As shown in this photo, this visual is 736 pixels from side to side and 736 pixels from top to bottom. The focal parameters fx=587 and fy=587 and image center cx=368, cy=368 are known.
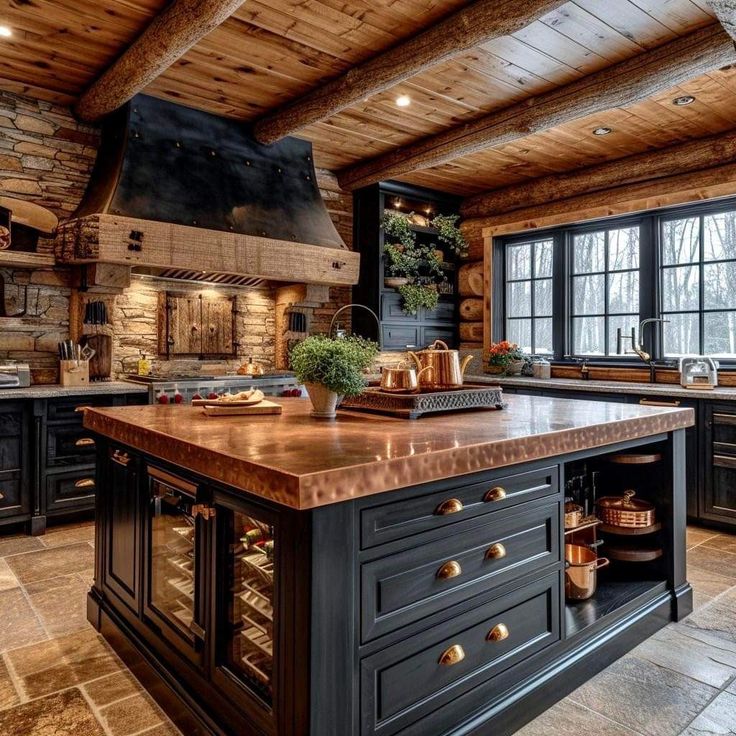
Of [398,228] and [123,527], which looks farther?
[398,228]

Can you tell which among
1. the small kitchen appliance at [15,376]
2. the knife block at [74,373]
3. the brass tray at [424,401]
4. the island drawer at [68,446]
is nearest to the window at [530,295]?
the brass tray at [424,401]

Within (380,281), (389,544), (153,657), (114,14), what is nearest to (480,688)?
(389,544)

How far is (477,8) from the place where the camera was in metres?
2.95

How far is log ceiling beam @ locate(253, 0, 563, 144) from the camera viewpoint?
9.32ft

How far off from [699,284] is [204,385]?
13.5ft

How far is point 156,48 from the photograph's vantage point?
321cm

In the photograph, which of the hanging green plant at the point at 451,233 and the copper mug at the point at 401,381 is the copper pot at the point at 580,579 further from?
the hanging green plant at the point at 451,233

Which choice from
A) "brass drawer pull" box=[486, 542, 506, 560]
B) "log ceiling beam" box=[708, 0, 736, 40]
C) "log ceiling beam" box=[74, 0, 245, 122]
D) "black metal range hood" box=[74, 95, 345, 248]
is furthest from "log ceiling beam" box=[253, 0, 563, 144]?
"brass drawer pull" box=[486, 542, 506, 560]

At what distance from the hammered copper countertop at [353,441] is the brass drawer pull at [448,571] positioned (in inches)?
11.0

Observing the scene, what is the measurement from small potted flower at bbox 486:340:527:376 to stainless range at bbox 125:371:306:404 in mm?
2040

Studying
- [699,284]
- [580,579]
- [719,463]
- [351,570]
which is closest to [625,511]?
[580,579]

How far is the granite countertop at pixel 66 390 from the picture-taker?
3703 millimetres

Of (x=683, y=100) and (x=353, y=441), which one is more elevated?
(x=683, y=100)

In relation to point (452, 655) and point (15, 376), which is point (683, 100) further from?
point (15, 376)
